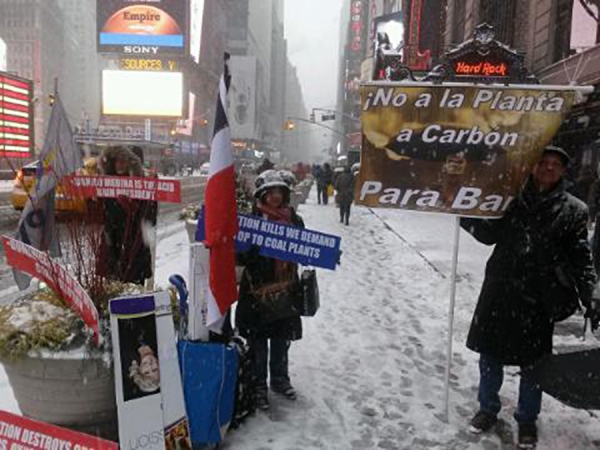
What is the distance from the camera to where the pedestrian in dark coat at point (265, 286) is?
4383mm

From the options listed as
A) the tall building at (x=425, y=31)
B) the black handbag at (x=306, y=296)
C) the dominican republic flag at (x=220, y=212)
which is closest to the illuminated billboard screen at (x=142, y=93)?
the tall building at (x=425, y=31)

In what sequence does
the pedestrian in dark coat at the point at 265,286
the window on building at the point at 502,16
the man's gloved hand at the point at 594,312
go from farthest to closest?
the window on building at the point at 502,16 < the pedestrian in dark coat at the point at 265,286 < the man's gloved hand at the point at 594,312

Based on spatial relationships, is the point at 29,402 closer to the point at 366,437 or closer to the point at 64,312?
the point at 64,312

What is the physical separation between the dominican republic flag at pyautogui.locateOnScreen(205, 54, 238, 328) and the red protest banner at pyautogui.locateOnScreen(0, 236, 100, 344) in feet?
2.47

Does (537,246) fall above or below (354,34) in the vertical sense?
below

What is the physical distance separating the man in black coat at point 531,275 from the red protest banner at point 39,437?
2730 millimetres

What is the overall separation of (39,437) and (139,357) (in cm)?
61

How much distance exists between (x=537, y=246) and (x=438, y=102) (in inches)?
49.1

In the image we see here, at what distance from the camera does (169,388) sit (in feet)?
10.5

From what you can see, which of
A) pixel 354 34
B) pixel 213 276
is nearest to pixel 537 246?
pixel 213 276

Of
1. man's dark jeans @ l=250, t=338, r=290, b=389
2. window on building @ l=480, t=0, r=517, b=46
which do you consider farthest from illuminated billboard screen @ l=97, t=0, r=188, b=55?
man's dark jeans @ l=250, t=338, r=290, b=389

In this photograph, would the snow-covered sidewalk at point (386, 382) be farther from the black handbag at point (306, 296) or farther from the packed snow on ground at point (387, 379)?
the black handbag at point (306, 296)

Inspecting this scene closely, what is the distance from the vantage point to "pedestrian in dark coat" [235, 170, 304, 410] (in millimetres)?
4383

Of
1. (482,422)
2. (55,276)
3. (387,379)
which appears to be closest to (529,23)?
(387,379)
